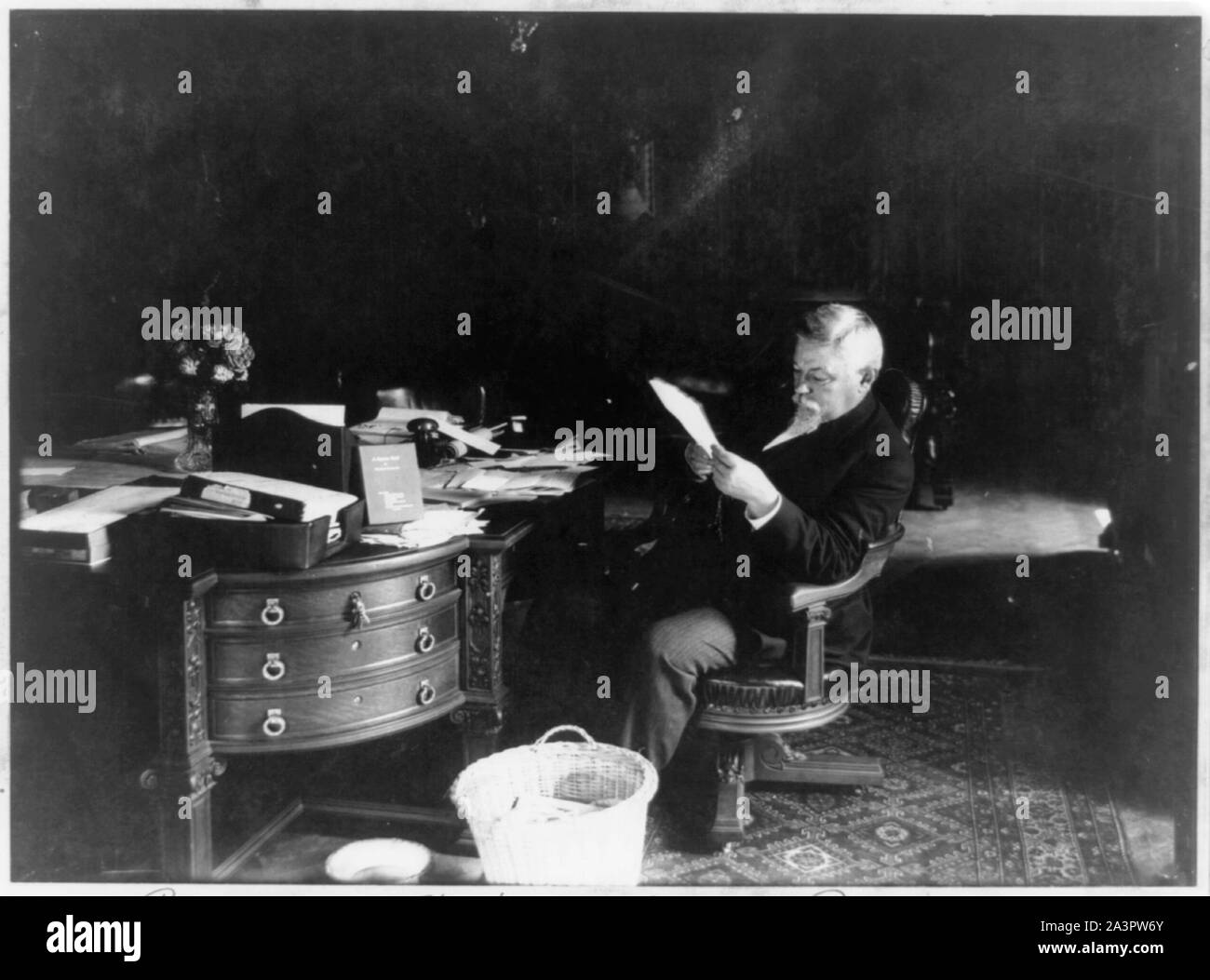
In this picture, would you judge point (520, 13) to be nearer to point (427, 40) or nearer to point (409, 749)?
point (427, 40)

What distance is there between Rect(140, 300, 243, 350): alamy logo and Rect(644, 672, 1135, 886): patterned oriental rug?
1.64 metres

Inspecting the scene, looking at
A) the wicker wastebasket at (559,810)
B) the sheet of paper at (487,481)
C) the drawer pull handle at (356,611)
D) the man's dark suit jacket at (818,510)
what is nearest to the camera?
the drawer pull handle at (356,611)

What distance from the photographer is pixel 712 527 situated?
2.55m

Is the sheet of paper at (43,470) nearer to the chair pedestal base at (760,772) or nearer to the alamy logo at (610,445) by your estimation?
the alamy logo at (610,445)

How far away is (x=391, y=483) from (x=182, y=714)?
691 millimetres

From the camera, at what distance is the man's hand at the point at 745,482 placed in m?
2.48

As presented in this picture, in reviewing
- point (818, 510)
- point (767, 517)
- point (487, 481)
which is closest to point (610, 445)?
point (487, 481)

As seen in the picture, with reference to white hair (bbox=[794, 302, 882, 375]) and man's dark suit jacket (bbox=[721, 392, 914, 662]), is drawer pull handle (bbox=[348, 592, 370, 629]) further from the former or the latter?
white hair (bbox=[794, 302, 882, 375])

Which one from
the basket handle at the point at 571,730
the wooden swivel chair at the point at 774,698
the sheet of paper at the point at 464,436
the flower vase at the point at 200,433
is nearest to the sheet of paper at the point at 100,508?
the flower vase at the point at 200,433

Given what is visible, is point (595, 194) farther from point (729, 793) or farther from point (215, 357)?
point (729, 793)

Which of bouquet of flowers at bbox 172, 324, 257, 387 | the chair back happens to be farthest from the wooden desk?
the chair back
